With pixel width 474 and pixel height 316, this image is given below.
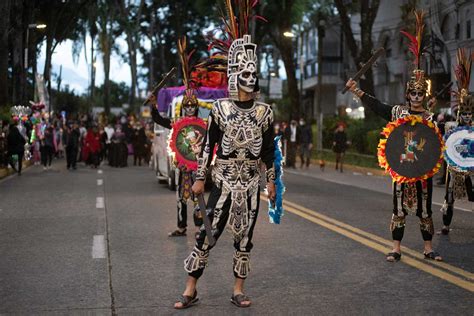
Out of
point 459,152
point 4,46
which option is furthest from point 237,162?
→ point 4,46

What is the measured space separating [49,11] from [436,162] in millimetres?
42039

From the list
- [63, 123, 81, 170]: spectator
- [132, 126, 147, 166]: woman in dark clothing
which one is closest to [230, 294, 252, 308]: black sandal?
[63, 123, 81, 170]: spectator

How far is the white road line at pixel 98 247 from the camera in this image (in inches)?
426

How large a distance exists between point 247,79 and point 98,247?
454cm

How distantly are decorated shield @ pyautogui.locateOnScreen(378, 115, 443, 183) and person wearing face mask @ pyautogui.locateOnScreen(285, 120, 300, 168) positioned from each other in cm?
2643

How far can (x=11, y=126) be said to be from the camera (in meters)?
29.2

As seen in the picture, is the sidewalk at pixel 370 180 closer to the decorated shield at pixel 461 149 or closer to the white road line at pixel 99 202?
the decorated shield at pixel 461 149

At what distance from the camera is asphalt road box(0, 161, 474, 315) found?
7.89 metres

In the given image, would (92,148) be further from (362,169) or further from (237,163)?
(237,163)

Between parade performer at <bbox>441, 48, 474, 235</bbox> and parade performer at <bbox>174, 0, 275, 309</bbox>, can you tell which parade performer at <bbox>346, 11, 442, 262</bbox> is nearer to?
parade performer at <bbox>441, 48, 474, 235</bbox>

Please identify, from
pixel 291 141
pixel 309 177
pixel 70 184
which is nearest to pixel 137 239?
pixel 70 184

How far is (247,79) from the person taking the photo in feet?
25.7

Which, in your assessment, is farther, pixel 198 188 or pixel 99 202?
pixel 99 202

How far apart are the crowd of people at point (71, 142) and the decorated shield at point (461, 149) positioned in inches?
754
